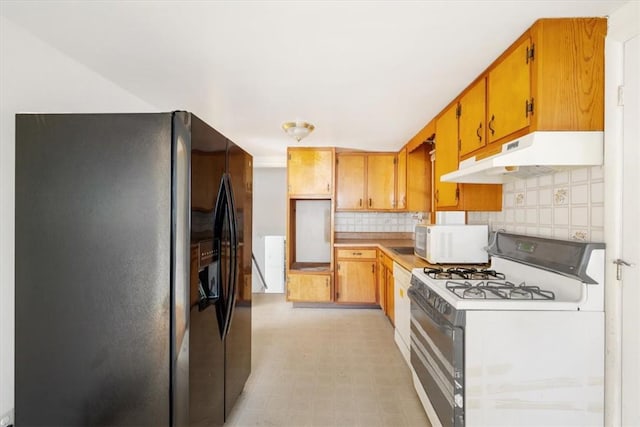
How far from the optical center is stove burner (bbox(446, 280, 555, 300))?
1.46m

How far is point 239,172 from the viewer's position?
6.30 ft

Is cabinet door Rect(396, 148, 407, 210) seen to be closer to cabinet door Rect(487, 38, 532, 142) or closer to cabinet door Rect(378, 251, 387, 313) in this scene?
cabinet door Rect(378, 251, 387, 313)

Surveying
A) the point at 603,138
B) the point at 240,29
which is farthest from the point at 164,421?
the point at 603,138

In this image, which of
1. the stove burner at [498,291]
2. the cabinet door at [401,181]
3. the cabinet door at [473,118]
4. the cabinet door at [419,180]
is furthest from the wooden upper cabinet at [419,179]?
the stove burner at [498,291]

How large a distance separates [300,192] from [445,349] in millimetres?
2842

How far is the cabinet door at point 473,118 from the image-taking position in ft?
6.10

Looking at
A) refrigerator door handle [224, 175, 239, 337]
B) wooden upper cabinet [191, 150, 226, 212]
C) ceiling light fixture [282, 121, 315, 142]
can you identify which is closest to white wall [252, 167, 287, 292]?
ceiling light fixture [282, 121, 315, 142]

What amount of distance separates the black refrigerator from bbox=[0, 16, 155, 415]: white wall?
0.16m

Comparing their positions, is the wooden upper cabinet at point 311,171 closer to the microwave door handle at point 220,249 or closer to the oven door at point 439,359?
the oven door at point 439,359

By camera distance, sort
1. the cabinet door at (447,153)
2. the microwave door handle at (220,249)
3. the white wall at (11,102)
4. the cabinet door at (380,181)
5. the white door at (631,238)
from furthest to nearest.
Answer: the cabinet door at (380,181), the cabinet door at (447,153), the microwave door handle at (220,249), the white wall at (11,102), the white door at (631,238)

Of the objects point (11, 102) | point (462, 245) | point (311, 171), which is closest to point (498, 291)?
point (462, 245)

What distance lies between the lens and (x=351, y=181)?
4.13 metres

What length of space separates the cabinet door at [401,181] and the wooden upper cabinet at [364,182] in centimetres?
5

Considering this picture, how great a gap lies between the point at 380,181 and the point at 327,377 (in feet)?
8.34
